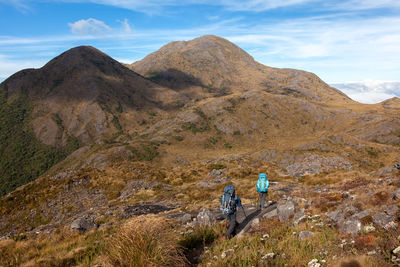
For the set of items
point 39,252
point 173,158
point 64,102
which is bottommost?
point 173,158

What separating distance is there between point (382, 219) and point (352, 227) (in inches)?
34.4

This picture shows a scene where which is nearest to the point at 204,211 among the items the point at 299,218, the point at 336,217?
the point at 299,218

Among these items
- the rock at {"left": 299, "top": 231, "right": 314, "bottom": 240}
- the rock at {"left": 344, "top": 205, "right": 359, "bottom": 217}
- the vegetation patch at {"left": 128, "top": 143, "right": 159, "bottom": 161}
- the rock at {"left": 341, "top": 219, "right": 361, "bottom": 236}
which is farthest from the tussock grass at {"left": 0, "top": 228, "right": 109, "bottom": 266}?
the vegetation patch at {"left": 128, "top": 143, "right": 159, "bottom": 161}

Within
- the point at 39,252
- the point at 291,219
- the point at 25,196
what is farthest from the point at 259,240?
the point at 25,196

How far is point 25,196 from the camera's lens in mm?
27703

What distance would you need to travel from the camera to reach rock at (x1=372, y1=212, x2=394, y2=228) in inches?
260

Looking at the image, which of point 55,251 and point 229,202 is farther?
point 229,202

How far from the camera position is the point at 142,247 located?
17.2ft

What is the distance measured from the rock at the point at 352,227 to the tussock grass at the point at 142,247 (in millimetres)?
5063

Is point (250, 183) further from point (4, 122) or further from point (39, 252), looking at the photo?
point (4, 122)

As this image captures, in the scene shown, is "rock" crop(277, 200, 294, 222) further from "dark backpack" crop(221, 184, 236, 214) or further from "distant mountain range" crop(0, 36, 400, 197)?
"distant mountain range" crop(0, 36, 400, 197)

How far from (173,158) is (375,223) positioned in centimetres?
10274

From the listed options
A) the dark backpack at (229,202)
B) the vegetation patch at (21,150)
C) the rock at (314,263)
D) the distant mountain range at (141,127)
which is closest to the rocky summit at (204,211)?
the rock at (314,263)

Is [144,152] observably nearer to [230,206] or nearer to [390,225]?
[230,206]
